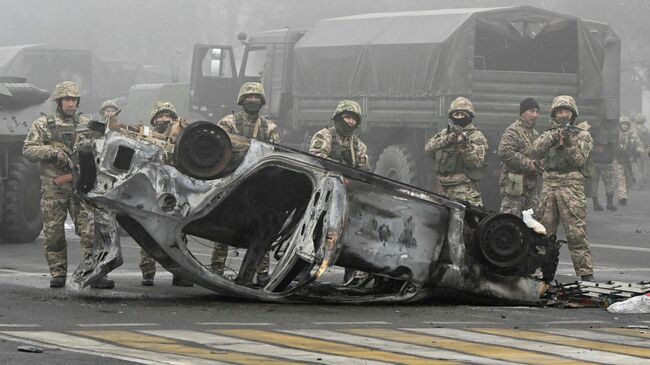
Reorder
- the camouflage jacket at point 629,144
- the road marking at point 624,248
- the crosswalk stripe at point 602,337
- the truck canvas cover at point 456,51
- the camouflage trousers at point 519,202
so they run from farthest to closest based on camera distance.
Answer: the camouflage jacket at point 629,144 < the truck canvas cover at point 456,51 < the road marking at point 624,248 < the camouflage trousers at point 519,202 < the crosswalk stripe at point 602,337

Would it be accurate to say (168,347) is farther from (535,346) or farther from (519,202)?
(519,202)

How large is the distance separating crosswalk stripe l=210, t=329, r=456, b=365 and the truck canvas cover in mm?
15512

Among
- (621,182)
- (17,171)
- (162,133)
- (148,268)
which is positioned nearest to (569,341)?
(162,133)

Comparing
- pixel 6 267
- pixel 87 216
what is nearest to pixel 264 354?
pixel 87 216

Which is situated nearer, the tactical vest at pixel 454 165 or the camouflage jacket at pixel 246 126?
the camouflage jacket at pixel 246 126

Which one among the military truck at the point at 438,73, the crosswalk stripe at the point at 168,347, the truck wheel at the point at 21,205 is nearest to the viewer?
the crosswalk stripe at the point at 168,347

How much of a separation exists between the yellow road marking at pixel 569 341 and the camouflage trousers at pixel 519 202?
6378mm

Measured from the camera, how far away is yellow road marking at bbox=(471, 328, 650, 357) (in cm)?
973

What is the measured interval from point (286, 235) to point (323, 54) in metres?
16.0

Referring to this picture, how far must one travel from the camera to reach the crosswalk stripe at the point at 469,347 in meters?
9.20

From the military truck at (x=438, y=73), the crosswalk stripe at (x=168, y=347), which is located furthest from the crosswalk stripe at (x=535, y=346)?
the military truck at (x=438, y=73)

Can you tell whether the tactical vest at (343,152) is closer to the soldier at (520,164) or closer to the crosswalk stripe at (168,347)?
the soldier at (520,164)

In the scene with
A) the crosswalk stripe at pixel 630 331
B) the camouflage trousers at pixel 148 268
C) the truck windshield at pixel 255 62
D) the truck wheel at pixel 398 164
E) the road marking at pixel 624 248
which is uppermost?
the truck windshield at pixel 255 62

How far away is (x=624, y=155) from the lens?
3103 centimetres
